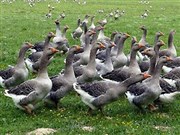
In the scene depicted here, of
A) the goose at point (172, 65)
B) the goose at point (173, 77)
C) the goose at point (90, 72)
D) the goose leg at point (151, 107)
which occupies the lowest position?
the goose at point (172, 65)

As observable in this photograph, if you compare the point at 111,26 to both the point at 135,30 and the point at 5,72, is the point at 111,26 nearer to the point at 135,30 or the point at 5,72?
the point at 135,30

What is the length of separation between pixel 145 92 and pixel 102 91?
51.1 inches

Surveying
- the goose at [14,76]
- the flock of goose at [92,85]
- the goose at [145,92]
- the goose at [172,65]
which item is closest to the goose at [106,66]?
the flock of goose at [92,85]

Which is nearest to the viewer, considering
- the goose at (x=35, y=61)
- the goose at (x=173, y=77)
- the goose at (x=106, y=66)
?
the goose at (x=173, y=77)

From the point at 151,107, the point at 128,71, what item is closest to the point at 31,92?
the point at 151,107

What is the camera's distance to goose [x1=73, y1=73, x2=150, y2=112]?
42.2 ft

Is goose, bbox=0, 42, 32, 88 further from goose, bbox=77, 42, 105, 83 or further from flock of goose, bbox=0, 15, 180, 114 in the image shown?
goose, bbox=77, 42, 105, 83

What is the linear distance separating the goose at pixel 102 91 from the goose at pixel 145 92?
0.45 meters

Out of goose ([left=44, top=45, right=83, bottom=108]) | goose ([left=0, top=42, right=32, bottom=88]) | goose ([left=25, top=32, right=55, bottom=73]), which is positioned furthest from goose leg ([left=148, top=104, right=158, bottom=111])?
goose ([left=25, top=32, right=55, bottom=73])

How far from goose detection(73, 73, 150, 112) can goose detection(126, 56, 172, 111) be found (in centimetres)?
45

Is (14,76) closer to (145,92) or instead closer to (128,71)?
(128,71)

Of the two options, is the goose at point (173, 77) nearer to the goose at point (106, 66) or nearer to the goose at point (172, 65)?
the goose at point (172, 65)

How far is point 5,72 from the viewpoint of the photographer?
15797 mm

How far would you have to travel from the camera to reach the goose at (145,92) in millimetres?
12938
